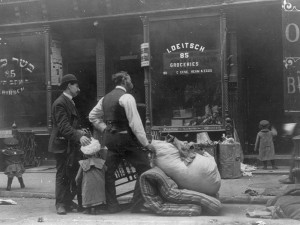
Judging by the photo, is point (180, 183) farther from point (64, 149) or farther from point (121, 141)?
point (64, 149)

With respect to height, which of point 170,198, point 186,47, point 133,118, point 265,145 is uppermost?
point 186,47

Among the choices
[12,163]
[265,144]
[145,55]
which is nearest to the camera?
[12,163]

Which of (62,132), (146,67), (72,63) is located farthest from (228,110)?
(62,132)

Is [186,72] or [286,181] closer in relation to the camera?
[286,181]

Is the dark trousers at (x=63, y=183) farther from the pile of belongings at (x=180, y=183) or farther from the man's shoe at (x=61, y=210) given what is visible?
the pile of belongings at (x=180, y=183)

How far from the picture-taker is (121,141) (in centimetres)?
719

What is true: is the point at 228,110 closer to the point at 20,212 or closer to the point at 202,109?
the point at 202,109

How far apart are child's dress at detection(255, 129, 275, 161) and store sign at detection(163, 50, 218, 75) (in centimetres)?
174

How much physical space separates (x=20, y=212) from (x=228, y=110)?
216 inches

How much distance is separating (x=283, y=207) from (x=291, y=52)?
3.24 m

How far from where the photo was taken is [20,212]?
7520 mm

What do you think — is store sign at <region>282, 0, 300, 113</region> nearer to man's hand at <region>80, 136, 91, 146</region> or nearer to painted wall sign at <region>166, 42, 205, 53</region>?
painted wall sign at <region>166, 42, 205, 53</region>

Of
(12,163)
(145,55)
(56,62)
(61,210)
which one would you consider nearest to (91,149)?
(61,210)

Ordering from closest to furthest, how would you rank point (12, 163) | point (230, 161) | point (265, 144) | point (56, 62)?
point (12, 163) < point (230, 161) < point (265, 144) < point (56, 62)
